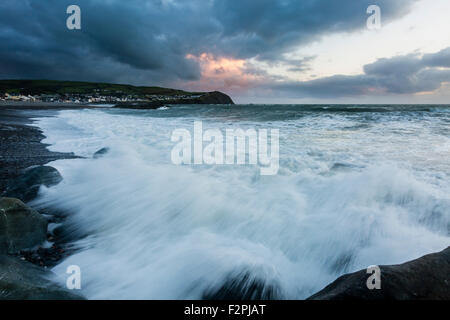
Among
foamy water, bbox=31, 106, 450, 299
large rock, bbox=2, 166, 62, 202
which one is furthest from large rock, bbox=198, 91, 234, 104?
large rock, bbox=2, 166, 62, 202

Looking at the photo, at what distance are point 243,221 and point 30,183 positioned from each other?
3.73 metres

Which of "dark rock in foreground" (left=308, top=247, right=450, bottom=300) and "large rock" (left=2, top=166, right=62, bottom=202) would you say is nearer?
"dark rock in foreground" (left=308, top=247, right=450, bottom=300)

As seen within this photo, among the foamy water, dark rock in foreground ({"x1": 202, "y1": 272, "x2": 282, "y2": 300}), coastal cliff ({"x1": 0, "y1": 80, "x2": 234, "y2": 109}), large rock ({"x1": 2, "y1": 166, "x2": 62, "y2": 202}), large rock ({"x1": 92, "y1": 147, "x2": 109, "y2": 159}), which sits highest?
coastal cliff ({"x1": 0, "y1": 80, "x2": 234, "y2": 109})

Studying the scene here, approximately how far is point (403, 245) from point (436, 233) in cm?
71

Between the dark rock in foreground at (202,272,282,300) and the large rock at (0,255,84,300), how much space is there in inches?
49.5

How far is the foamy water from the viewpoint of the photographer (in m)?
2.54

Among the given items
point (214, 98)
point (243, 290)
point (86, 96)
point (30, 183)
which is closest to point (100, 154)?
point (30, 183)

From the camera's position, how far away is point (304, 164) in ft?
19.3

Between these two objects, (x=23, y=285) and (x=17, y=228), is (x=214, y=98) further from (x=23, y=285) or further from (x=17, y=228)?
(x=23, y=285)

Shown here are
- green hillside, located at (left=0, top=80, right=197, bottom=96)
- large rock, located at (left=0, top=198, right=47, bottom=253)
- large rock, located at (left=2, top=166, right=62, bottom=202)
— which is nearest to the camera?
large rock, located at (left=0, top=198, right=47, bottom=253)

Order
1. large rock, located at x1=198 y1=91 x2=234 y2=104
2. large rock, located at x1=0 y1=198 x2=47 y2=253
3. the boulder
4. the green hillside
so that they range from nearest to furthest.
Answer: large rock, located at x1=0 y1=198 x2=47 y2=253 → the boulder → the green hillside → large rock, located at x1=198 y1=91 x2=234 y2=104

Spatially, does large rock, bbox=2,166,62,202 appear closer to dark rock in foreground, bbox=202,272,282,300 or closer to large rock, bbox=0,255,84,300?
large rock, bbox=0,255,84,300

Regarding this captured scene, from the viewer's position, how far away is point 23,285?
5.65ft
